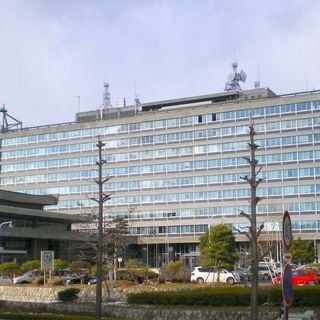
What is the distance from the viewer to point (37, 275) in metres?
54.9

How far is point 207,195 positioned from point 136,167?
15.4 m

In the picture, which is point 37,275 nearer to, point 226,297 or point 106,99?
point 226,297

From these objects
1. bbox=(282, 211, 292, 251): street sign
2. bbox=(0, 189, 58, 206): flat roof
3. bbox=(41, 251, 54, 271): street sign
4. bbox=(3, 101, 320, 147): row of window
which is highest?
bbox=(3, 101, 320, 147): row of window

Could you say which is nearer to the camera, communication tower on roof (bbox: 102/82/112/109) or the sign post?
the sign post

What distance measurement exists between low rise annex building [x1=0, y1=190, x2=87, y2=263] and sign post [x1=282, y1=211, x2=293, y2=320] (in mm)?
71055

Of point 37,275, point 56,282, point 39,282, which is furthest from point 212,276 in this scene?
point 37,275

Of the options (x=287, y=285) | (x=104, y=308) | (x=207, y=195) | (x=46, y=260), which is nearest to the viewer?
(x=287, y=285)

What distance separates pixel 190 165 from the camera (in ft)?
347

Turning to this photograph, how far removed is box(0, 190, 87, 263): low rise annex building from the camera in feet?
275

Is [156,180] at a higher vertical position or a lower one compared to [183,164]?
lower

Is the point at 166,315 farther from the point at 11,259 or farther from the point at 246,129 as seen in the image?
the point at 246,129

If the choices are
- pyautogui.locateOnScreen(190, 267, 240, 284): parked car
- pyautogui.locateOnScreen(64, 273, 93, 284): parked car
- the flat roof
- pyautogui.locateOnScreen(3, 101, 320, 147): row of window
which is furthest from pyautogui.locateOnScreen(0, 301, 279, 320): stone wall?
pyautogui.locateOnScreen(3, 101, 320, 147): row of window

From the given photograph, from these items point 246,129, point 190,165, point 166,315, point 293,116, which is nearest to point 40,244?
point 190,165

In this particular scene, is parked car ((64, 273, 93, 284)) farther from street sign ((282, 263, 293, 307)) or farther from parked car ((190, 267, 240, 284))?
street sign ((282, 263, 293, 307))
